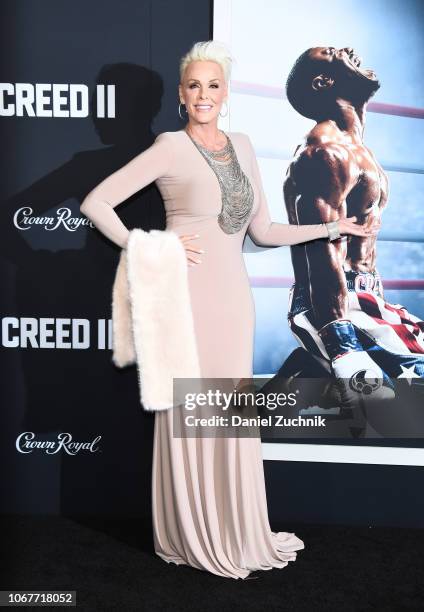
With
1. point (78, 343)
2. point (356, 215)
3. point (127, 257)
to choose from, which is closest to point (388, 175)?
point (356, 215)

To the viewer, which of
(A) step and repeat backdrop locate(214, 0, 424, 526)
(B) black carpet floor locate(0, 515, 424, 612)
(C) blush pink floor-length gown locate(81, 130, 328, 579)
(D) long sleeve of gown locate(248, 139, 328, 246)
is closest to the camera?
(B) black carpet floor locate(0, 515, 424, 612)

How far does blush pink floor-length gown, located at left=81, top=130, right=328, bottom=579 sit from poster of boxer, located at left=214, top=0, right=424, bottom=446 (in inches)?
16.3

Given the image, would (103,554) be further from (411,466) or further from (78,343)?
(411,466)

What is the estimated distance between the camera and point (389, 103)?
129 inches

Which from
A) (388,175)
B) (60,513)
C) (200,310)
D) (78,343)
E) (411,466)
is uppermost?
(388,175)

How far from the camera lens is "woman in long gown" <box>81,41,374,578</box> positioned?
2.84m

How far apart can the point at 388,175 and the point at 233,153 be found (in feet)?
2.59

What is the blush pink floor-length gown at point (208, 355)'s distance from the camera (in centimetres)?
284

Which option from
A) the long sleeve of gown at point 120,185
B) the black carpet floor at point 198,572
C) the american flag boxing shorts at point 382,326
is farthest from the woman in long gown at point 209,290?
the american flag boxing shorts at point 382,326

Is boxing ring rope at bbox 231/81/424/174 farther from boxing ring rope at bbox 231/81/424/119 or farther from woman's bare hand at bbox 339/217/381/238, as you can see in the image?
woman's bare hand at bbox 339/217/381/238

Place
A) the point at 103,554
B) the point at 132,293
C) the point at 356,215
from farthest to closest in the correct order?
the point at 356,215, the point at 103,554, the point at 132,293

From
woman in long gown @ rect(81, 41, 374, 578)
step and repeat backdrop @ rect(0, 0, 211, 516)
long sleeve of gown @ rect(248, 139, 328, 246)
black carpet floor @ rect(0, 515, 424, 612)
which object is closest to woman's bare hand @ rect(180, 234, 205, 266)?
woman in long gown @ rect(81, 41, 374, 578)

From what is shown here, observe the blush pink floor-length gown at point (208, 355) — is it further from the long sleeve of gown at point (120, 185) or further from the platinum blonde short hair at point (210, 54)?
the platinum blonde short hair at point (210, 54)

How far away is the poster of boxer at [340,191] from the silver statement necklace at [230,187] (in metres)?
0.44
